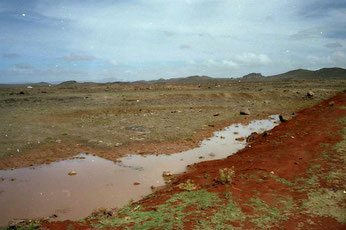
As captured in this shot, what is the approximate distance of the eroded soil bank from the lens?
5977 mm

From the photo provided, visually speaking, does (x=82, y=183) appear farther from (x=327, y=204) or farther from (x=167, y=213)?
(x=327, y=204)

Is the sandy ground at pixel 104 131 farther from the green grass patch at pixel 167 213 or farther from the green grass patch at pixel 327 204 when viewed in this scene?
the green grass patch at pixel 327 204

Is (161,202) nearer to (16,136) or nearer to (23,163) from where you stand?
(23,163)

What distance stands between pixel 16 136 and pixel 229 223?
1398cm

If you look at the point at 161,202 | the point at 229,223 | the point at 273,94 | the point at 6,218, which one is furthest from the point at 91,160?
the point at 273,94

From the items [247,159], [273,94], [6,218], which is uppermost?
[273,94]

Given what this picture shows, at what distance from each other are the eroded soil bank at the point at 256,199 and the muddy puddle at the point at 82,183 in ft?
3.21

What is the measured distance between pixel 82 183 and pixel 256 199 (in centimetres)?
634

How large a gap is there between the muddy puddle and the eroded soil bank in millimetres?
980

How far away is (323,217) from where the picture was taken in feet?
20.0

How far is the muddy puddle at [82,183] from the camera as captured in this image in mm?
7742

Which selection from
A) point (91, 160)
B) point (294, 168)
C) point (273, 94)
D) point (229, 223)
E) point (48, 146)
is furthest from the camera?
point (273, 94)

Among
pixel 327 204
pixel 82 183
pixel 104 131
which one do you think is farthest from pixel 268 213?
pixel 104 131

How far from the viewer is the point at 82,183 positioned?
9531mm
